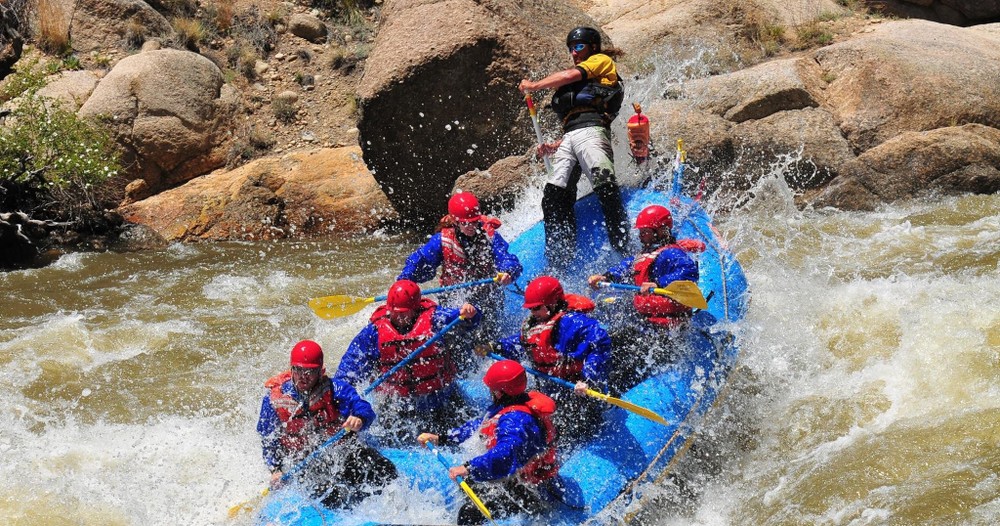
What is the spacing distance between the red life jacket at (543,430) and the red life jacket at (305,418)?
0.83 metres

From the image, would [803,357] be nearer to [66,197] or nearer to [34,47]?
[66,197]

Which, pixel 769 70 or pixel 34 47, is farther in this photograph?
pixel 34 47

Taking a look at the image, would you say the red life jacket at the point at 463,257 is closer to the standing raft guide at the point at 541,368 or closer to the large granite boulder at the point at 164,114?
the standing raft guide at the point at 541,368

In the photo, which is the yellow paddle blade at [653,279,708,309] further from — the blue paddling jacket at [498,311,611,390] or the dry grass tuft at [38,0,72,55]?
the dry grass tuft at [38,0,72,55]

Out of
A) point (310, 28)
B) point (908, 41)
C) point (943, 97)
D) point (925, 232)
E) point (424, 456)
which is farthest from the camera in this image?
point (310, 28)

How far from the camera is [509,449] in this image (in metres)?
4.45

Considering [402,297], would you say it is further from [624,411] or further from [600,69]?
[600,69]

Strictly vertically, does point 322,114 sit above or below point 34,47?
below

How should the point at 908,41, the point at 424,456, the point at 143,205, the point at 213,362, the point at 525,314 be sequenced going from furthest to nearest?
the point at 143,205
the point at 908,41
the point at 213,362
the point at 525,314
the point at 424,456

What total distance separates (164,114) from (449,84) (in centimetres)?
457

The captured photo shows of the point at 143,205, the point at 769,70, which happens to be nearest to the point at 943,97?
the point at 769,70

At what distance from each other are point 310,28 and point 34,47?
3.91 metres

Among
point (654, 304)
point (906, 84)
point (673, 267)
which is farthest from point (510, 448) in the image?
point (906, 84)

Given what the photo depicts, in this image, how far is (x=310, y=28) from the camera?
47.4 feet
